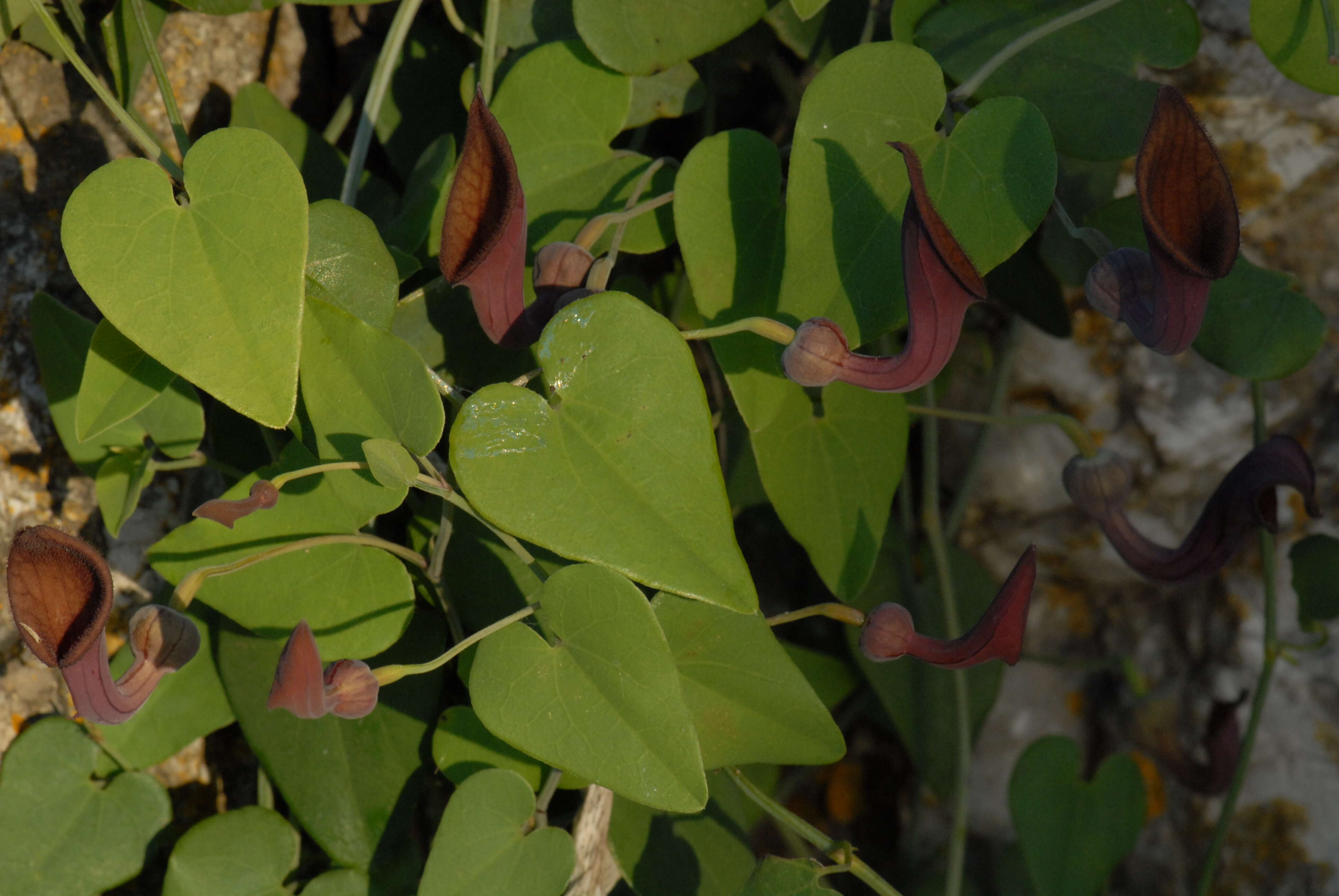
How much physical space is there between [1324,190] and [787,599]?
739 mm

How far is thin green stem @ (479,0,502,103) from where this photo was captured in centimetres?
77

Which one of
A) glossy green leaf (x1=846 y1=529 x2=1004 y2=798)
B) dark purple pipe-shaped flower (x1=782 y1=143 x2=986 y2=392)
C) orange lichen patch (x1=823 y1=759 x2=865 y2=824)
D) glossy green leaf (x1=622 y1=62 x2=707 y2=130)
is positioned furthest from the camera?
orange lichen patch (x1=823 y1=759 x2=865 y2=824)

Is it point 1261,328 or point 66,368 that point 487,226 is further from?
point 1261,328

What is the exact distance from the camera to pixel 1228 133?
1.03 meters

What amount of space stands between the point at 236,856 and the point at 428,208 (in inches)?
20.5

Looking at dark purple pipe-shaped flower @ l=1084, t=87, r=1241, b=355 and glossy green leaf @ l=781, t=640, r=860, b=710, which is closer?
dark purple pipe-shaped flower @ l=1084, t=87, r=1241, b=355

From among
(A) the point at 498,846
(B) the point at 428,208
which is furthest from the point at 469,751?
(B) the point at 428,208

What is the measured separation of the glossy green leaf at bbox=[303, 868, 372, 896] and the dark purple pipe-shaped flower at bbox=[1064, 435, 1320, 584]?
0.63 m

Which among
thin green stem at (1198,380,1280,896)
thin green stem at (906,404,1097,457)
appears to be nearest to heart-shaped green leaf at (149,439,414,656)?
thin green stem at (906,404,1097,457)

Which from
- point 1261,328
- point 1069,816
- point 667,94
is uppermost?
point 667,94

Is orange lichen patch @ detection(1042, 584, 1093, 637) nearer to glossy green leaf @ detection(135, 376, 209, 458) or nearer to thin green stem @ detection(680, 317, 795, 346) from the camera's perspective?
thin green stem @ detection(680, 317, 795, 346)

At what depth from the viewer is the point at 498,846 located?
2.17ft

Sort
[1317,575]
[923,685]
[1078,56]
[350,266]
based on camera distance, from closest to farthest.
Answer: [350,266] < [1078,56] < [1317,575] < [923,685]

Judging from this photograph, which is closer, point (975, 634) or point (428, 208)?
point (975, 634)
